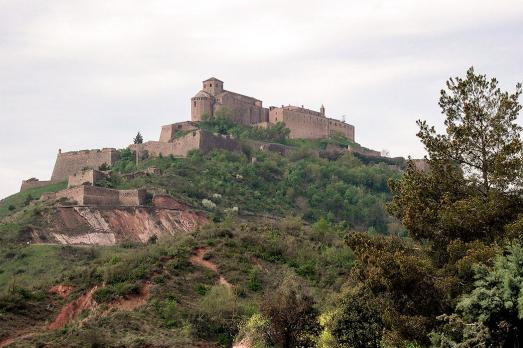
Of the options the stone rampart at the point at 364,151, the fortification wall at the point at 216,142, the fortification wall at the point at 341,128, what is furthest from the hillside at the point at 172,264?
the fortification wall at the point at 341,128

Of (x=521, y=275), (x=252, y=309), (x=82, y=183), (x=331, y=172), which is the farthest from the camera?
(x=331, y=172)

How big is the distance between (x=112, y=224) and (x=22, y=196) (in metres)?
18.8

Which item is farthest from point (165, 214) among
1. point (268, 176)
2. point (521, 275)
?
point (521, 275)

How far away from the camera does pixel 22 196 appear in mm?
77750

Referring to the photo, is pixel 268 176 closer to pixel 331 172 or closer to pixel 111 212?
pixel 331 172

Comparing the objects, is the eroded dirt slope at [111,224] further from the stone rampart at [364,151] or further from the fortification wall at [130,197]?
the stone rampart at [364,151]

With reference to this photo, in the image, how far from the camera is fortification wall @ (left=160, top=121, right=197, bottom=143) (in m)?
86.8

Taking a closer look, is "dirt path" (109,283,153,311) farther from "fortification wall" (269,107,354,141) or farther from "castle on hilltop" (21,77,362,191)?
"fortification wall" (269,107,354,141)

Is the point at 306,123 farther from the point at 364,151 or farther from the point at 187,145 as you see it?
the point at 187,145

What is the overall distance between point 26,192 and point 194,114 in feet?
68.0

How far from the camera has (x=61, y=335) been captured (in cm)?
3422

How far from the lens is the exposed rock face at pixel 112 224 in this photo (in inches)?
2376

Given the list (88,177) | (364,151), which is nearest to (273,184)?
(88,177)

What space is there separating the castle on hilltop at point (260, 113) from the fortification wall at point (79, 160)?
39.8 feet
